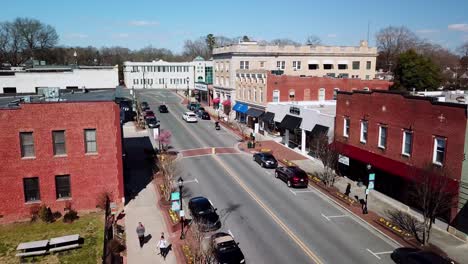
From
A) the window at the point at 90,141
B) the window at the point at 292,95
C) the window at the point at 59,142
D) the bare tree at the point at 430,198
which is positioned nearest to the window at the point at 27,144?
the window at the point at 59,142

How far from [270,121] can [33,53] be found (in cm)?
9311

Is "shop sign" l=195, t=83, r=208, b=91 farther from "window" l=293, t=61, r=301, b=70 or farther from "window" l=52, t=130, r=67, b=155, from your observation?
"window" l=52, t=130, r=67, b=155

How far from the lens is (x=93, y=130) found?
28531mm

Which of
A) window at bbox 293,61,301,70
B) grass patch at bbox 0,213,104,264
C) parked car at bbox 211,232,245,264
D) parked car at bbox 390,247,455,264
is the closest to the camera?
parked car at bbox 390,247,455,264

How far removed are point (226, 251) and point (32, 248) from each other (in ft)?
Answer: 35.3

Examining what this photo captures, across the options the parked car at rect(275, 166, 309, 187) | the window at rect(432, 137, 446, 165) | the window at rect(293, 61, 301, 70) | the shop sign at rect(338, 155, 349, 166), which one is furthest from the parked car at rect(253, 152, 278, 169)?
the window at rect(293, 61, 301, 70)

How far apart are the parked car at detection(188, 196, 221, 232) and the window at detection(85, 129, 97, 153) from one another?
8.24 metres

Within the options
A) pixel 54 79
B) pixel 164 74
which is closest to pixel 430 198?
Result: pixel 54 79

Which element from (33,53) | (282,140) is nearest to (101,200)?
(282,140)

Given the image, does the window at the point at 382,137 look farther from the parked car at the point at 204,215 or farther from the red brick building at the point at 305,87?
the red brick building at the point at 305,87

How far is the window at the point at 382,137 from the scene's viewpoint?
32.7m

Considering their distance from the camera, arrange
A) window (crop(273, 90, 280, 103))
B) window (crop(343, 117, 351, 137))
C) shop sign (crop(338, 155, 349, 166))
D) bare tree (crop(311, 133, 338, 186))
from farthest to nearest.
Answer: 1. window (crop(273, 90, 280, 103))
2. window (crop(343, 117, 351, 137))
3. shop sign (crop(338, 155, 349, 166))
4. bare tree (crop(311, 133, 338, 186))

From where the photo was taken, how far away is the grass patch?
2144 cm

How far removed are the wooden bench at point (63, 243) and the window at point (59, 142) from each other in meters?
7.33
